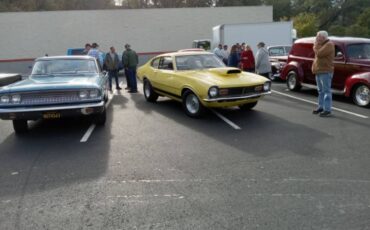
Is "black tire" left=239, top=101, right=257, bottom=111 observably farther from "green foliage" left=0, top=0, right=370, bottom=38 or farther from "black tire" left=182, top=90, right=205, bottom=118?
"green foliage" left=0, top=0, right=370, bottom=38

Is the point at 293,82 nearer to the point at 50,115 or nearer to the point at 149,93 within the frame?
the point at 149,93

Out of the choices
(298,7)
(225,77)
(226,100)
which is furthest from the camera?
(298,7)

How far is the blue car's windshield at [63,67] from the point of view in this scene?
28.1 feet

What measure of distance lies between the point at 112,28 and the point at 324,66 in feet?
75.7

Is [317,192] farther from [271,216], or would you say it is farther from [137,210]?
[137,210]

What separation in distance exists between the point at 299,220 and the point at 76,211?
2.30 meters

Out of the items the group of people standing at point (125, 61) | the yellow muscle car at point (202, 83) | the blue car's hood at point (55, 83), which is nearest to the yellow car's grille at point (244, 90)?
the yellow muscle car at point (202, 83)

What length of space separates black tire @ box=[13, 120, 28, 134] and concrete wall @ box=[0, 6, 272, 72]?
71.6ft

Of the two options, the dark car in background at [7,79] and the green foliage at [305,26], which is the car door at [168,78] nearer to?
the dark car in background at [7,79]

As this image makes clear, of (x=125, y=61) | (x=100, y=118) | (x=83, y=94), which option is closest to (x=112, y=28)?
(x=125, y=61)

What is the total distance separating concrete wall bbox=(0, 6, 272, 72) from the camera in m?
27.9

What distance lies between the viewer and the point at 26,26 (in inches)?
1096

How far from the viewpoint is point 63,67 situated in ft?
28.5

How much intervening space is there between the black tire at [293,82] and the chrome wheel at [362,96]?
8.58ft
